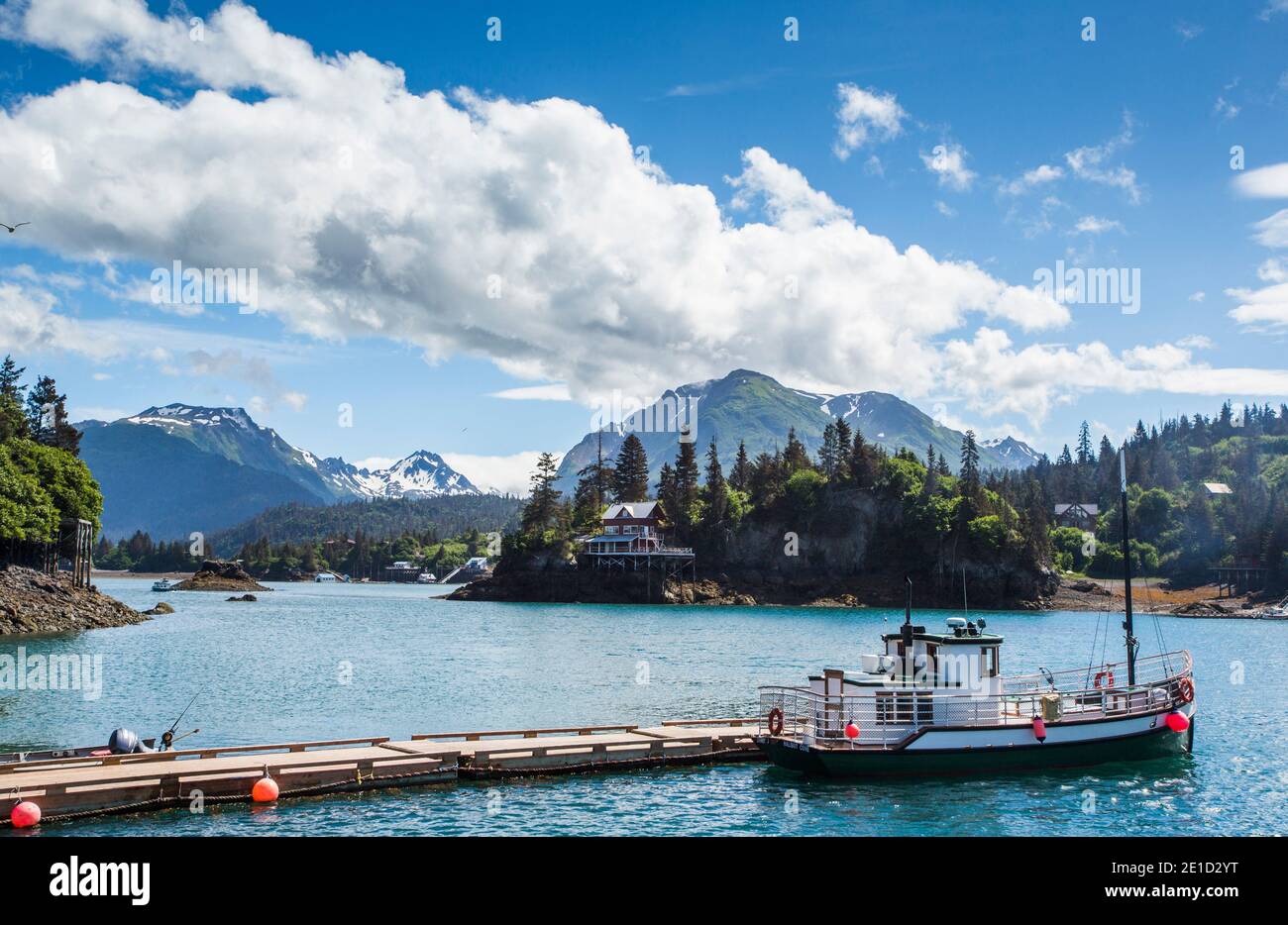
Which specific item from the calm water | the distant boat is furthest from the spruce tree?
the distant boat

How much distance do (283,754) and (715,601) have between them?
132594 millimetres

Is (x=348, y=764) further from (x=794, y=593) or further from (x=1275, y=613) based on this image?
(x=1275, y=613)

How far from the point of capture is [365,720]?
40.2 m

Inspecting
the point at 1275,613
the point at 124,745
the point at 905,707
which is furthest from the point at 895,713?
the point at 1275,613

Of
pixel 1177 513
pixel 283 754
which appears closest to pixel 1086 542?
pixel 1177 513

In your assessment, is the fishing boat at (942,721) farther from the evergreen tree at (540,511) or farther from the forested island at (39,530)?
the evergreen tree at (540,511)

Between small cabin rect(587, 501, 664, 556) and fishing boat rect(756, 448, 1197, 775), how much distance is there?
432 feet

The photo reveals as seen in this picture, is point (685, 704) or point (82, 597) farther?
point (82, 597)

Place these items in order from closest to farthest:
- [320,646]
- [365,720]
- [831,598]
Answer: [365,720] < [320,646] < [831,598]

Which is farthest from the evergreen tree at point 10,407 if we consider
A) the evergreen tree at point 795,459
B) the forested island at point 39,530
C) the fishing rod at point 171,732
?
the evergreen tree at point 795,459

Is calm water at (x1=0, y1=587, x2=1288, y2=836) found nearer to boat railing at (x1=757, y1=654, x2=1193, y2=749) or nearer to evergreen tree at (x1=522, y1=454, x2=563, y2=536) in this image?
boat railing at (x1=757, y1=654, x2=1193, y2=749)
